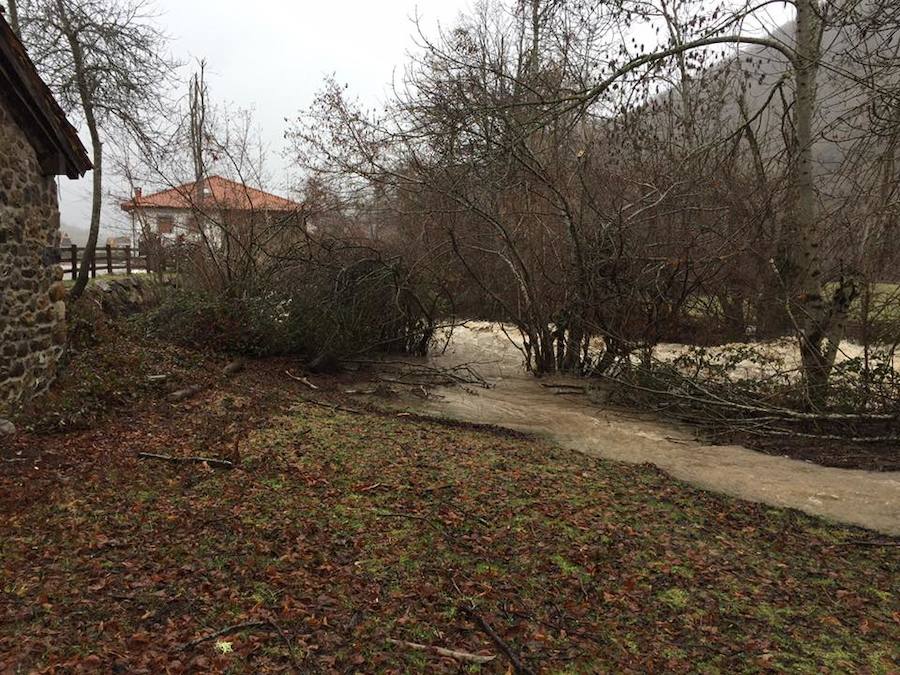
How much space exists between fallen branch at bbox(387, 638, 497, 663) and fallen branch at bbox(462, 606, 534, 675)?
0.08 metres

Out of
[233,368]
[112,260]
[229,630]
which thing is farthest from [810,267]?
[112,260]

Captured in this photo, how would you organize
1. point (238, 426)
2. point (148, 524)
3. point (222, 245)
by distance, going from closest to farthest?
point (148, 524), point (238, 426), point (222, 245)

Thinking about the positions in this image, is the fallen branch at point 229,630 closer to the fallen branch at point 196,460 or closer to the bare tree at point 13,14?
the fallen branch at point 196,460

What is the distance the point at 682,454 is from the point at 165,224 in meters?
15.2

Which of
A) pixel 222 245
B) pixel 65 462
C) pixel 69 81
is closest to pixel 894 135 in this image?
pixel 65 462

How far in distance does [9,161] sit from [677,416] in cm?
920

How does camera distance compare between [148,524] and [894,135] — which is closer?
[148,524]

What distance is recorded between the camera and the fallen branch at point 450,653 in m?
3.27

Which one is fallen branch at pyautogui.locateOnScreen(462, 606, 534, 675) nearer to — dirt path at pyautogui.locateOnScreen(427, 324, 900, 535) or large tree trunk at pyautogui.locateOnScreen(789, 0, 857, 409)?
dirt path at pyautogui.locateOnScreen(427, 324, 900, 535)

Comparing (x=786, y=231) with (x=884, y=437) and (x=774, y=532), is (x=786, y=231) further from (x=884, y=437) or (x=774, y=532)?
(x=774, y=532)

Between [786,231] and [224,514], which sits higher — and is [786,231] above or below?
above

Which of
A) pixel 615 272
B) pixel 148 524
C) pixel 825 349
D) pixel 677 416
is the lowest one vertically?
pixel 148 524

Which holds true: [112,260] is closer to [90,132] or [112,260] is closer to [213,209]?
[90,132]

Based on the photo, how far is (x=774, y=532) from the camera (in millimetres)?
5078
